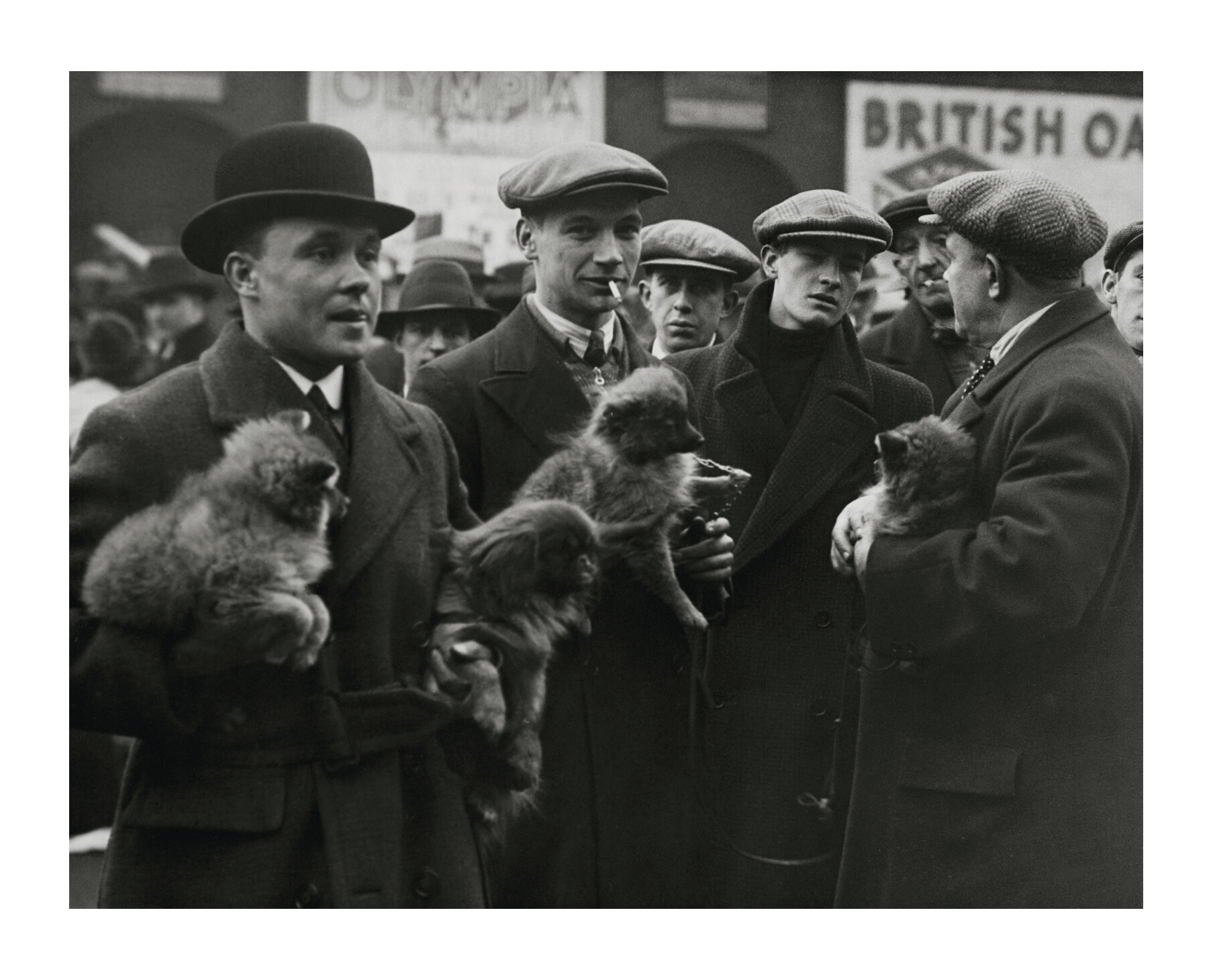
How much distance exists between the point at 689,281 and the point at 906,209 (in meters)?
0.79

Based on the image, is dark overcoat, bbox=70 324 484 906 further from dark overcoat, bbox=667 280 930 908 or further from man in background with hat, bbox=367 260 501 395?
dark overcoat, bbox=667 280 930 908

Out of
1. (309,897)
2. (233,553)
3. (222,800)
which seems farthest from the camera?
(309,897)

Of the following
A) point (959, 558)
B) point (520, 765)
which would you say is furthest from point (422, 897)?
point (959, 558)

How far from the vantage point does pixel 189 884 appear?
4137 mm

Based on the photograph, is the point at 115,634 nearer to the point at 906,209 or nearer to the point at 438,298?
the point at 438,298

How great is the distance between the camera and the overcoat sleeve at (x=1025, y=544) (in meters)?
4.36

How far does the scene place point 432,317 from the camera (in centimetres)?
480

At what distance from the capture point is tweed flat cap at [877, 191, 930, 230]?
4863 millimetres

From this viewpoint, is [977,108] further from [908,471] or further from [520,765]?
[520,765]

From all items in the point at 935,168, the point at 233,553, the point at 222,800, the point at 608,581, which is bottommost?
the point at 222,800

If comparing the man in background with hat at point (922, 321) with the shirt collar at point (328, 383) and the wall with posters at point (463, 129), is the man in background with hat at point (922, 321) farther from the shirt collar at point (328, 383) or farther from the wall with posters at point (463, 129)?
the shirt collar at point (328, 383)

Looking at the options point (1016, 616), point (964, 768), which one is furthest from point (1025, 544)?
point (964, 768)

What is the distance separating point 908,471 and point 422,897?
2.05 meters

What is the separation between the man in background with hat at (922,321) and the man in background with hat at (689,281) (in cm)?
51
